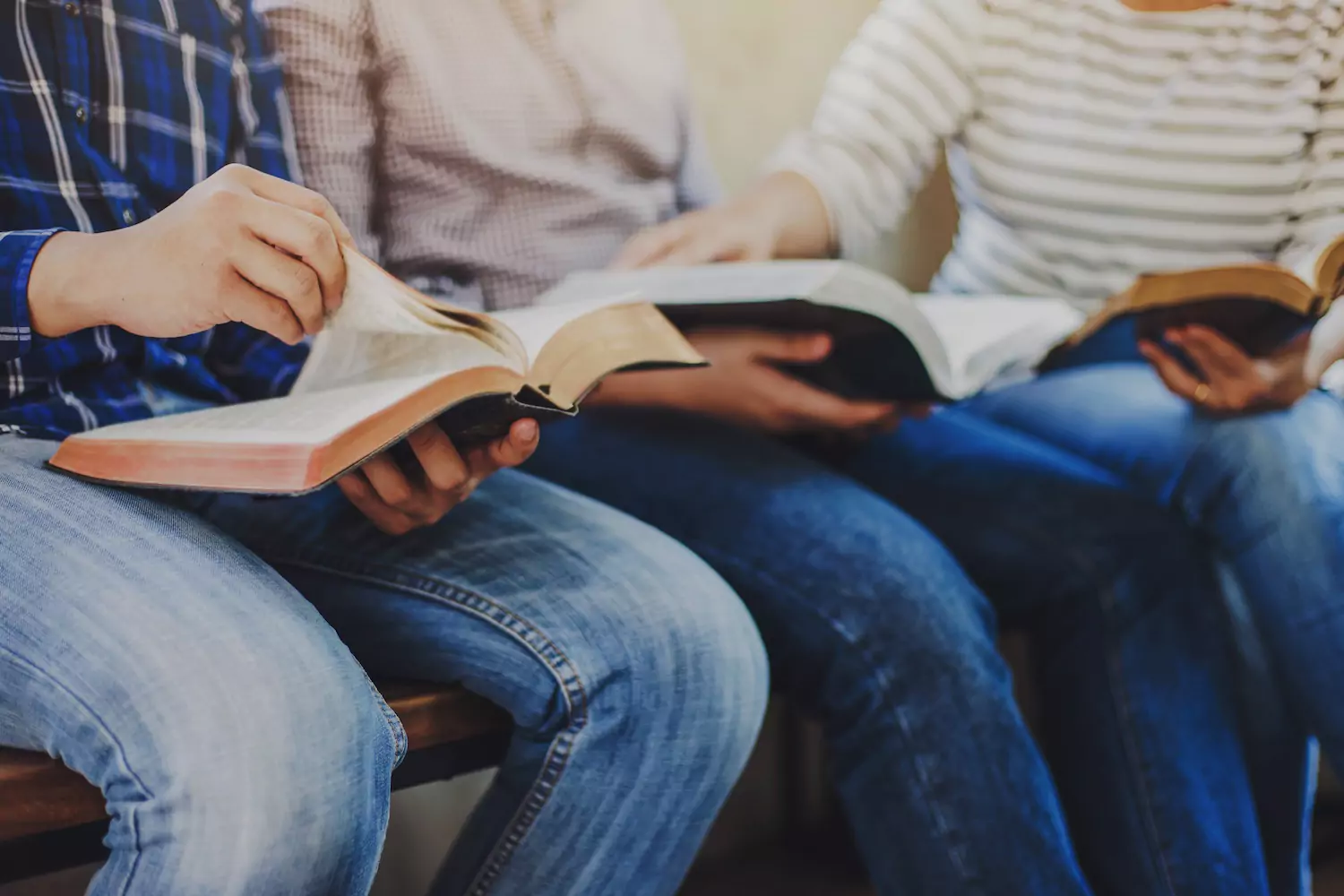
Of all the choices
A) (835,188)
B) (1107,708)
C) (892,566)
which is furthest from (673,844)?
(835,188)

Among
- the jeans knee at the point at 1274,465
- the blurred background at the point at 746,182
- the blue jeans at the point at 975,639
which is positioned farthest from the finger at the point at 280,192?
the blurred background at the point at 746,182

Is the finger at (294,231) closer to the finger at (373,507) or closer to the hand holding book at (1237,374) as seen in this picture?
the finger at (373,507)

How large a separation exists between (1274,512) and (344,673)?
567 millimetres

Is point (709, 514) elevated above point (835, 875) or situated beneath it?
elevated above

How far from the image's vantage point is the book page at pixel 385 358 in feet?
1.60

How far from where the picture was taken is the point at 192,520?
0.52 m

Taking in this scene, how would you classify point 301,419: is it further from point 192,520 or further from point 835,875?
point 835,875

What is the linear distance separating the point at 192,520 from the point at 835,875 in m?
0.85

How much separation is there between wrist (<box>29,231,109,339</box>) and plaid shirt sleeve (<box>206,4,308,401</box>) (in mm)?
181

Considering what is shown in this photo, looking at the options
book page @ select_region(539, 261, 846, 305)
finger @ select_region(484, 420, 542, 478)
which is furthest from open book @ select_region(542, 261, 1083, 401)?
finger @ select_region(484, 420, 542, 478)

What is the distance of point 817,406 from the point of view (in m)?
0.73

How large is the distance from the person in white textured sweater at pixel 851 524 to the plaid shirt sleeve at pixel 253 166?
47 mm

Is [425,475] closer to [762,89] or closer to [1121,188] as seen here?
[1121,188]

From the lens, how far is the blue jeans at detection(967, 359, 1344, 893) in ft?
2.28
